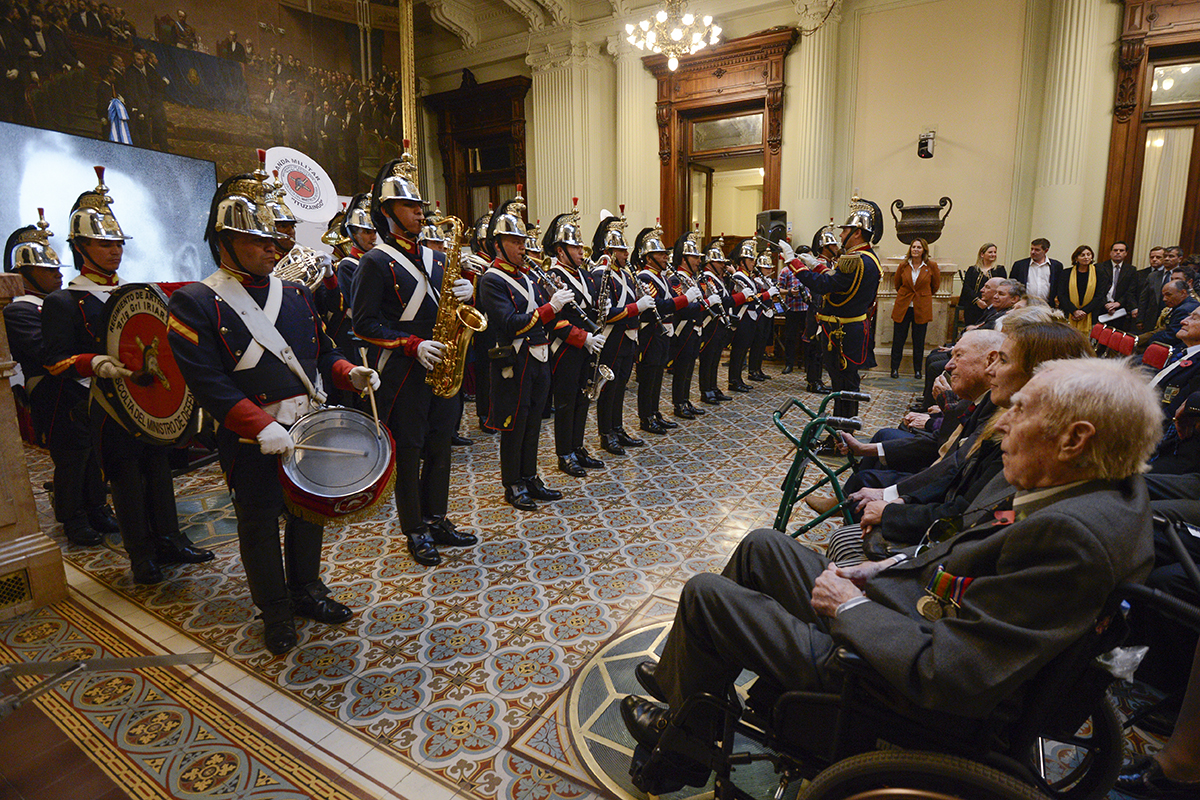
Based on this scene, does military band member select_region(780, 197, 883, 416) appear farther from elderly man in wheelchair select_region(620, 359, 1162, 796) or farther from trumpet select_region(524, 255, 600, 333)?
elderly man in wheelchair select_region(620, 359, 1162, 796)

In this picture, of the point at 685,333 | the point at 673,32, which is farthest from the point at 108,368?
the point at 673,32

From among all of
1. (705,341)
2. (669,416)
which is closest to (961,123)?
(705,341)

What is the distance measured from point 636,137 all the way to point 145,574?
37.1 feet

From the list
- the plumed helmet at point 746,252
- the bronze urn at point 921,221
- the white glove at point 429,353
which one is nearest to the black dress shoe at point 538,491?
the white glove at point 429,353

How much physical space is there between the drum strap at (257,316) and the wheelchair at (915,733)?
1999 mm

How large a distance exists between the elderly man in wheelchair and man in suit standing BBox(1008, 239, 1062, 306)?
27.9 feet

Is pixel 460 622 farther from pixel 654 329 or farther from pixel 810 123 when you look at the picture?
pixel 810 123

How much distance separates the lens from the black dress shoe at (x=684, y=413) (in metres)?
6.83

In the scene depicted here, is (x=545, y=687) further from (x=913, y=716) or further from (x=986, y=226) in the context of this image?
(x=986, y=226)

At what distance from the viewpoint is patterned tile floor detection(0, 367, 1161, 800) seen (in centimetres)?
209

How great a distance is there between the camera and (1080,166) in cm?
893

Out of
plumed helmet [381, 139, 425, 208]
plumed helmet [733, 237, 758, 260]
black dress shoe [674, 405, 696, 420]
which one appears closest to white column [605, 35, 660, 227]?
plumed helmet [733, 237, 758, 260]

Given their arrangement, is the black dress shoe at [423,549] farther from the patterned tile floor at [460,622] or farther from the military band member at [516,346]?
the military band member at [516,346]

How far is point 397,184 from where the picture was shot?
3.22 meters
